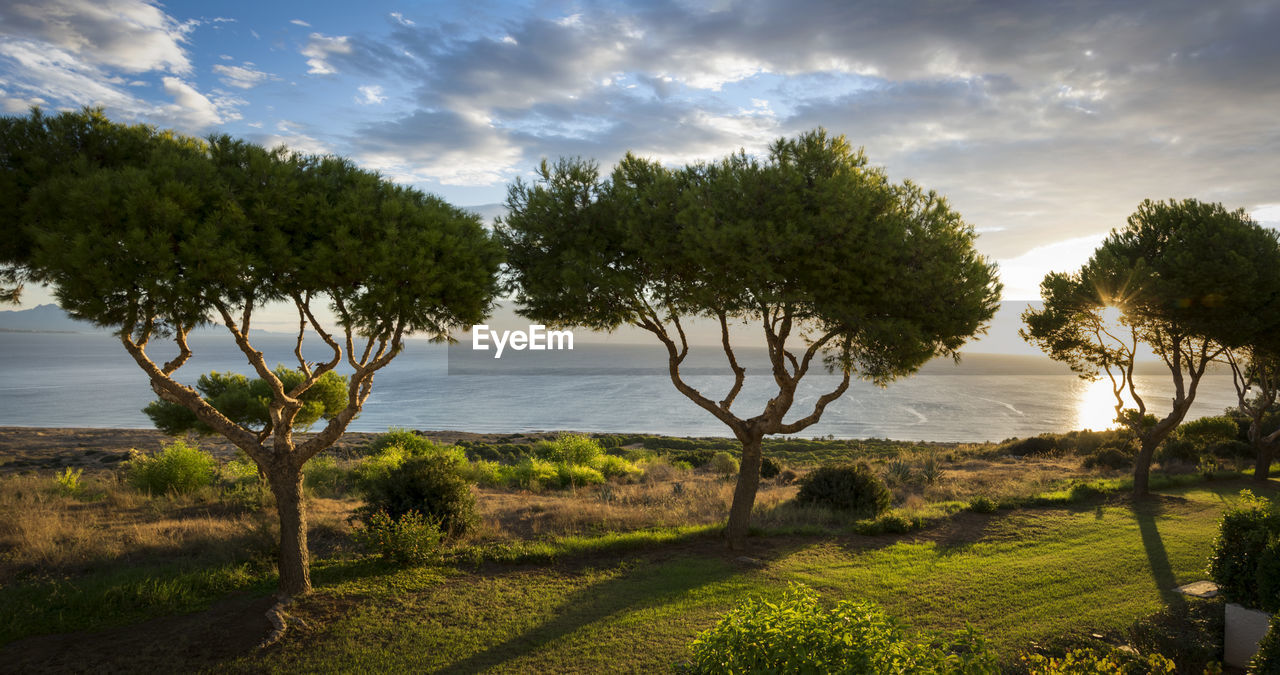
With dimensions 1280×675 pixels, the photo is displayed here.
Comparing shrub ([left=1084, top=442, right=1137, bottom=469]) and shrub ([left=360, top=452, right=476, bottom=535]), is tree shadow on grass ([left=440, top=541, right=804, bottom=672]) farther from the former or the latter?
→ shrub ([left=1084, top=442, right=1137, bottom=469])

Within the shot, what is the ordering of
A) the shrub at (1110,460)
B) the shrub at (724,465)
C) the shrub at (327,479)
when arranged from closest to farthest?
the shrub at (327,479)
the shrub at (1110,460)
the shrub at (724,465)

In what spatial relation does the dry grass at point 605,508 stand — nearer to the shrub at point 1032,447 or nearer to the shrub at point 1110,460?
the shrub at point 1110,460

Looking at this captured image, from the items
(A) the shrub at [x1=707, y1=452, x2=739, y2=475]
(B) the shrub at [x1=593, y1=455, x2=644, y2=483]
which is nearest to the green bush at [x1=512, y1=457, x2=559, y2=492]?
(B) the shrub at [x1=593, y1=455, x2=644, y2=483]

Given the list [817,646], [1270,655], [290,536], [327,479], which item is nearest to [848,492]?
[1270,655]

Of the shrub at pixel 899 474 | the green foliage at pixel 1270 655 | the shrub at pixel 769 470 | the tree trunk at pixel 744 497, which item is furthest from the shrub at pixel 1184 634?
the shrub at pixel 769 470

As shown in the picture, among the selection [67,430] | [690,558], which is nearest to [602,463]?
[690,558]

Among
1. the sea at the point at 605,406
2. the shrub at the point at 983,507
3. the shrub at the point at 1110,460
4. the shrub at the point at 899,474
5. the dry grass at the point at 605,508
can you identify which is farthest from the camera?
the sea at the point at 605,406

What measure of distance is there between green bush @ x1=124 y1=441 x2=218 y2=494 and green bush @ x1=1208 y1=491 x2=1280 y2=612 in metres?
22.0

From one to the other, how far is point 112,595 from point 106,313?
3.91m

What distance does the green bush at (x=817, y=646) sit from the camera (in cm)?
386

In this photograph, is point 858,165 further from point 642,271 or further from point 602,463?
point 602,463

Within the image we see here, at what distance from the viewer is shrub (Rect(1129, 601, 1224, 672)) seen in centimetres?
688

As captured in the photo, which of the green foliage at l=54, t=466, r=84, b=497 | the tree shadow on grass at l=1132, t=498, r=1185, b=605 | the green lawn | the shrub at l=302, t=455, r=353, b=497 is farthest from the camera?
the shrub at l=302, t=455, r=353, b=497

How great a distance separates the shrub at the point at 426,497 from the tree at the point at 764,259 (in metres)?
3.83
